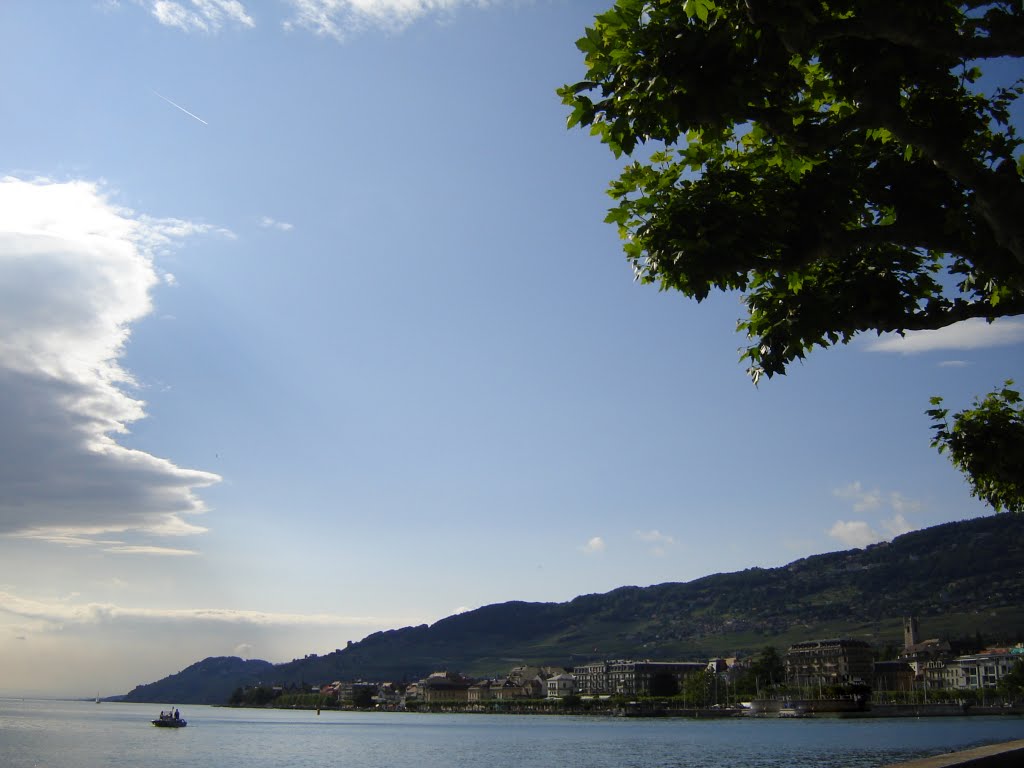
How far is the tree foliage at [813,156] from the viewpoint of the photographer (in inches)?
285

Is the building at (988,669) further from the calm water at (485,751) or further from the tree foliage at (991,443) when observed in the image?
the tree foliage at (991,443)

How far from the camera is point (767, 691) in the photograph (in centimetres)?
19138

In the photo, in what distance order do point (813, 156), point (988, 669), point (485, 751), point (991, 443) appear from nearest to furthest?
point (813, 156), point (991, 443), point (485, 751), point (988, 669)

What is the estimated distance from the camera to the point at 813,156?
848 centimetres

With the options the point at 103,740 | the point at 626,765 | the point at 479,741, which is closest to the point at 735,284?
the point at 626,765

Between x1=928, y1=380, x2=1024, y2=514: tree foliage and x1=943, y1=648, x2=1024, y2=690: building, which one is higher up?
x1=928, y1=380, x2=1024, y2=514: tree foliage

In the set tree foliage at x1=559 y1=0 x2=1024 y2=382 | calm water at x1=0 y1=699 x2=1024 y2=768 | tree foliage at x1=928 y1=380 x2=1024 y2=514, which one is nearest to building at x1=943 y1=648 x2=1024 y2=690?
calm water at x1=0 y1=699 x2=1024 y2=768

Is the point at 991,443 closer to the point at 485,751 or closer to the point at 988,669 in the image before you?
the point at 485,751

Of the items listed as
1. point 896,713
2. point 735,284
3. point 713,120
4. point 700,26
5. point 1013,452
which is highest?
point 700,26

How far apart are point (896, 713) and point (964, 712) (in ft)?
35.9

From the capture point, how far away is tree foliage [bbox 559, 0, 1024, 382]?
7227mm

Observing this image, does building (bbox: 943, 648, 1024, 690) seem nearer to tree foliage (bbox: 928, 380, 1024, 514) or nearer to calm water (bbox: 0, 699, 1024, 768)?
calm water (bbox: 0, 699, 1024, 768)

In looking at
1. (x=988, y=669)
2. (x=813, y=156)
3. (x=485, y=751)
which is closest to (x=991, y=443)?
(x=813, y=156)

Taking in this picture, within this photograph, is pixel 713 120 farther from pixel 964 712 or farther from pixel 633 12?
pixel 964 712
